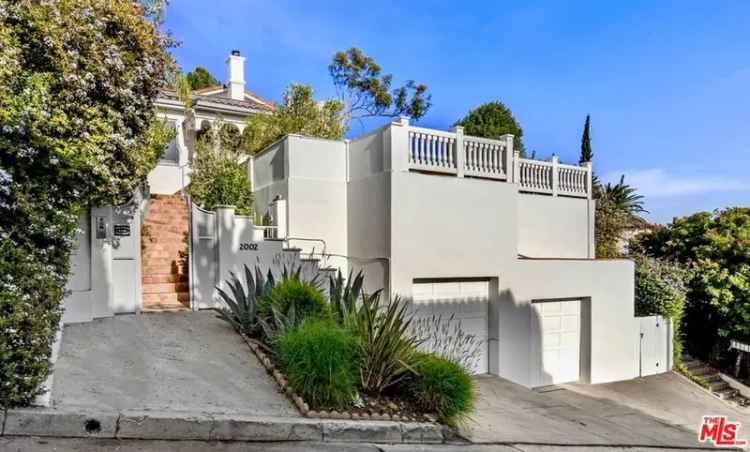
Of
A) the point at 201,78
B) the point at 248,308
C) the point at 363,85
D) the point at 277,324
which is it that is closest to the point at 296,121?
the point at 363,85

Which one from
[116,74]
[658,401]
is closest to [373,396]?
[116,74]

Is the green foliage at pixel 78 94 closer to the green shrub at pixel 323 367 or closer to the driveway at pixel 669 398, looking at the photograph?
the green shrub at pixel 323 367

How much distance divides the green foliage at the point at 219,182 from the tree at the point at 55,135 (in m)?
3.09

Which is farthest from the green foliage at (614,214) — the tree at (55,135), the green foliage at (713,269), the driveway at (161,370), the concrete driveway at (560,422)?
the tree at (55,135)

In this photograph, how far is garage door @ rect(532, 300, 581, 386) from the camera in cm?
1050

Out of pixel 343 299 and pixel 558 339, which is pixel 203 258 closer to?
pixel 343 299

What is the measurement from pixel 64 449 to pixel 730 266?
1643cm

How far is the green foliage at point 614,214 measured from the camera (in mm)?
15127

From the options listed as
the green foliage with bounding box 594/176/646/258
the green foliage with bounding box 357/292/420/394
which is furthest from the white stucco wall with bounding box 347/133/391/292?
the green foliage with bounding box 594/176/646/258

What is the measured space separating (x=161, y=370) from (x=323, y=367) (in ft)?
6.31

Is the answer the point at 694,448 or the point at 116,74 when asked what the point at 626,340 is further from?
the point at 116,74

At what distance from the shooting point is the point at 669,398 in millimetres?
10359

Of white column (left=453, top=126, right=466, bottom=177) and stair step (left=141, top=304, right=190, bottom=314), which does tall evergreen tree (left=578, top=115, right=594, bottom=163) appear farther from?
stair step (left=141, top=304, right=190, bottom=314)

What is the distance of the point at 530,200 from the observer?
40.3 ft
